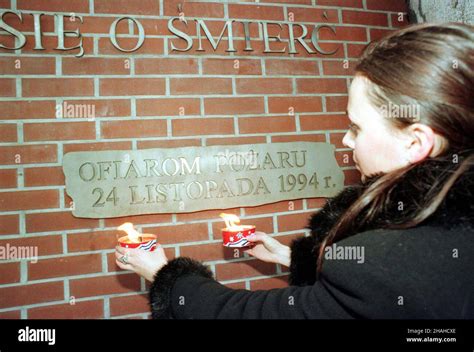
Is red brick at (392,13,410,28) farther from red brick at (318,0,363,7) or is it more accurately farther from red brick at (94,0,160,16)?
red brick at (94,0,160,16)

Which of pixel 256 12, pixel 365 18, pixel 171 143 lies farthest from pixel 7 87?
pixel 365 18

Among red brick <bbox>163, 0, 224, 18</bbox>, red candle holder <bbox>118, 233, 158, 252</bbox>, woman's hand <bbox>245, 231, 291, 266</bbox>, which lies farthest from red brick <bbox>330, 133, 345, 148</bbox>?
red candle holder <bbox>118, 233, 158, 252</bbox>

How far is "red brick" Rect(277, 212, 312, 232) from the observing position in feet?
5.57

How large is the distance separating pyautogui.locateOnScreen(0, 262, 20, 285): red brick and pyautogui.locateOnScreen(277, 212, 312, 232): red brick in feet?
3.92

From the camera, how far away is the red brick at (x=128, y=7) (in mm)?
1519

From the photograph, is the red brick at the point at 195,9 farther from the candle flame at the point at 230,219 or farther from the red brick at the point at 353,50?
the candle flame at the point at 230,219

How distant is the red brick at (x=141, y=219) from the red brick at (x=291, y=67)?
903mm

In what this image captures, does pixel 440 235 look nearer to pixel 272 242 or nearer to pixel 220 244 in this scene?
pixel 272 242

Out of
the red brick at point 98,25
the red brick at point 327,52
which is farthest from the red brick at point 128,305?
the red brick at point 327,52

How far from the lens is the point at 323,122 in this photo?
5.83ft

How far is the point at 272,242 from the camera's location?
151cm

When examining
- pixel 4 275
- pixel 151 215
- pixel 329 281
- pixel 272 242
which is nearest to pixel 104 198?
pixel 151 215

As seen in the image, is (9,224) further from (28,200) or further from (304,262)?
(304,262)

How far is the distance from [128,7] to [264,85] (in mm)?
745
